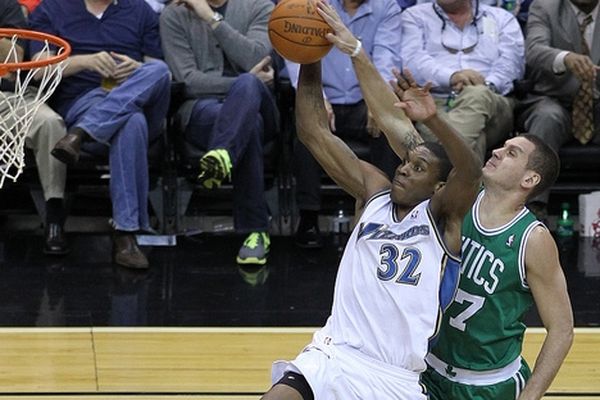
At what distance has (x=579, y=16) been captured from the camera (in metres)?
7.21

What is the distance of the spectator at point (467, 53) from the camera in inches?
271

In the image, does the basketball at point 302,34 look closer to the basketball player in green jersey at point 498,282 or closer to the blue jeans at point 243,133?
the basketball player in green jersey at point 498,282

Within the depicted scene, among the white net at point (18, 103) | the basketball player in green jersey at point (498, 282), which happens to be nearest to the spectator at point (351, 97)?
the white net at point (18, 103)

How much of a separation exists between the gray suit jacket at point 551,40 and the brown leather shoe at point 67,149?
2466 mm

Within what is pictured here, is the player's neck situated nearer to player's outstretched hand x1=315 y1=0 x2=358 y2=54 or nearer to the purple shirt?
player's outstretched hand x1=315 y1=0 x2=358 y2=54

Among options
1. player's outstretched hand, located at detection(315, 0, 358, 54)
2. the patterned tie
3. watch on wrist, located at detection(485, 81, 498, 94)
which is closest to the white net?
player's outstretched hand, located at detection(315, 0, 358, 54)

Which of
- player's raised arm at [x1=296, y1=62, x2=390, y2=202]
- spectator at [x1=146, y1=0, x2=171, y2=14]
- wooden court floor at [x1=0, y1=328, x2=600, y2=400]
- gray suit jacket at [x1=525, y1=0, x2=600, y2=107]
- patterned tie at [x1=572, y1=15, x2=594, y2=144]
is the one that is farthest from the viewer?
spectator at [x1=146, y1=0, x2=171, y2=14]

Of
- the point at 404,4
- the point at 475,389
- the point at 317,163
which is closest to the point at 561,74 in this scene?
the point at 404,4

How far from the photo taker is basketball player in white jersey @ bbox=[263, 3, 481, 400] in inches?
151

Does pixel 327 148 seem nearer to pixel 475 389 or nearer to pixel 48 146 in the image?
pixel 475 389

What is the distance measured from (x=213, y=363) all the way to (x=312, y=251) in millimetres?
1622

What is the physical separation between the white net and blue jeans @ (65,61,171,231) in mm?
271

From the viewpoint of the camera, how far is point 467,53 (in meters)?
7.05

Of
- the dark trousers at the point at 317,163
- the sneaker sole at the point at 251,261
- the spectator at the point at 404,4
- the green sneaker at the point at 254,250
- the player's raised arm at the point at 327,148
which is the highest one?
the player's raised arm at the point at 327,148
